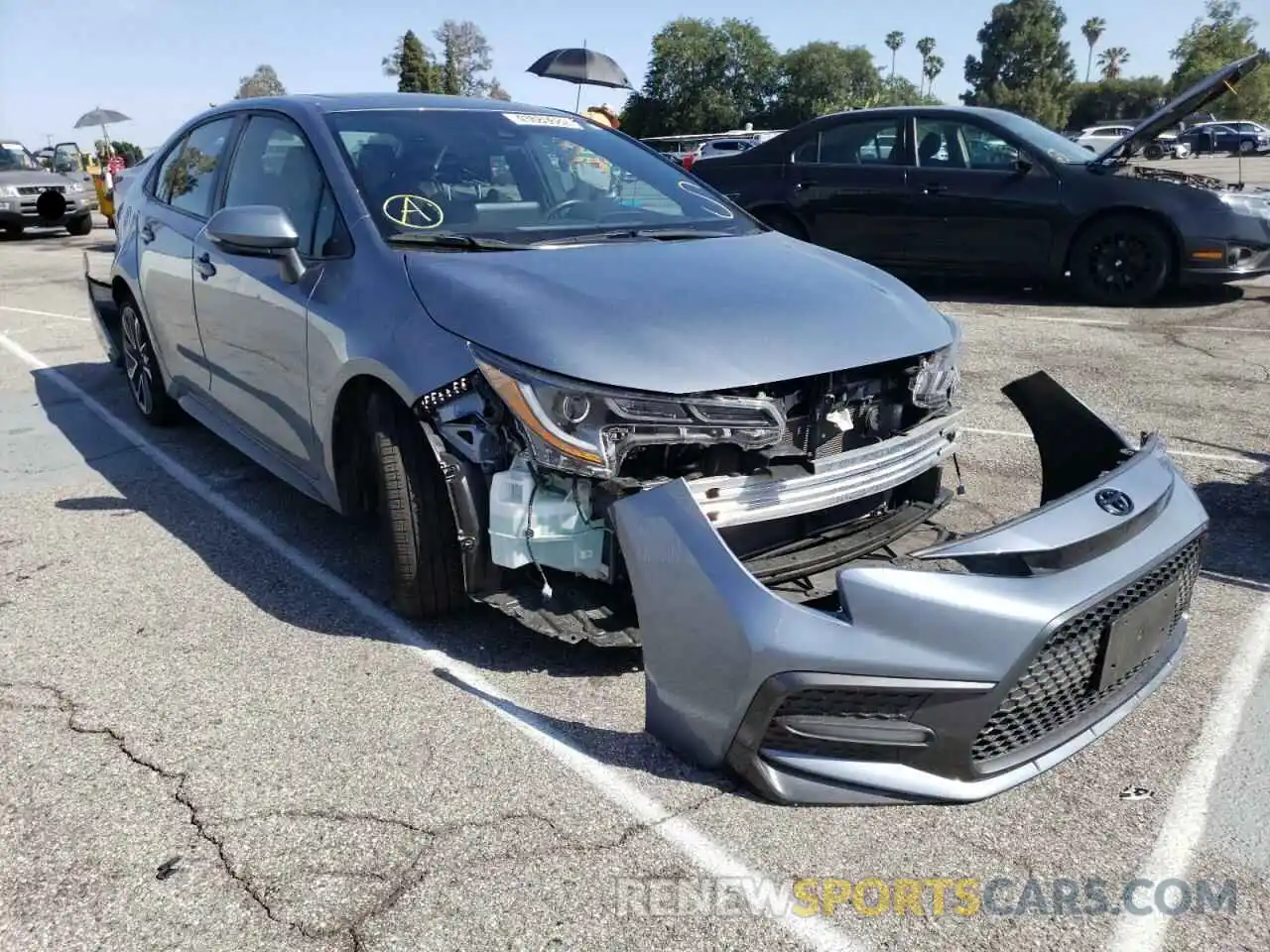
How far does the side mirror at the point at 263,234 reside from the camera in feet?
11.1

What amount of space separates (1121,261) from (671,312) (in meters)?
7.29

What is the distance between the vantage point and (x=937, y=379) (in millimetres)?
3143

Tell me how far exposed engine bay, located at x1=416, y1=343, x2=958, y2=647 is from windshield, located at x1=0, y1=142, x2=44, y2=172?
18777 mm

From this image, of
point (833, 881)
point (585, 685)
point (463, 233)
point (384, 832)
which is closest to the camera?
point (833, 881)

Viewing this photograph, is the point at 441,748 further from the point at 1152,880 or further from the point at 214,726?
the point at 1152,880

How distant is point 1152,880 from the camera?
2.23 meters

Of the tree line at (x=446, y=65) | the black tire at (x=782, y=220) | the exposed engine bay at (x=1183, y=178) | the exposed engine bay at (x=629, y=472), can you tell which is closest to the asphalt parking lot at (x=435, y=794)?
the exposed engine bay at (x=629, y=472)

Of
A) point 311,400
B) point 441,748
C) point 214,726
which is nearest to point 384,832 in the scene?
point 441,748

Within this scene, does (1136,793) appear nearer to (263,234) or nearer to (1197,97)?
(263,234)

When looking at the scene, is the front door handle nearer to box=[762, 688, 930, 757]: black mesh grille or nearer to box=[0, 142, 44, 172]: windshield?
box=[762, 688, 930, 757]: black mesh grille

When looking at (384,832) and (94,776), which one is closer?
(384,832)

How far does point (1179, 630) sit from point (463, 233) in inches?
96.0

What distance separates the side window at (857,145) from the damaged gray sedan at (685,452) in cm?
580

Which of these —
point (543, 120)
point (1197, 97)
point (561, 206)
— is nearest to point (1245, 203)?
point (1197, 97)
